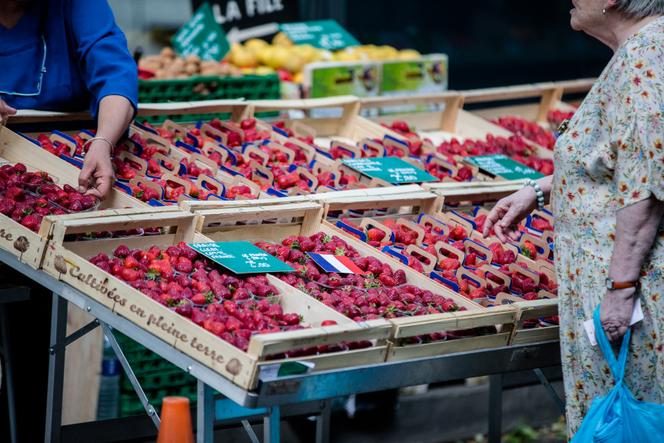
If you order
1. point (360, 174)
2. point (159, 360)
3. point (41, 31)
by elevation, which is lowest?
point (159, 360)

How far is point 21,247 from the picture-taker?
3193 mm

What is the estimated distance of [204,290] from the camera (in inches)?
121

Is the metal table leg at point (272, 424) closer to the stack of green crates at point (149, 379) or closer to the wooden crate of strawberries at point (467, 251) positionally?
the wooden crate of strawberries at point (467, 251)

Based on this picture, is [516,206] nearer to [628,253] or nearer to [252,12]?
[628,253]

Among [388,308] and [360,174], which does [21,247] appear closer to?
[388,308]

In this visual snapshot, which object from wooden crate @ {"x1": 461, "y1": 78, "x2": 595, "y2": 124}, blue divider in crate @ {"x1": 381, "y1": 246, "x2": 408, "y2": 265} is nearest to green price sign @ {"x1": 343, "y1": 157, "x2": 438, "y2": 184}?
blue divider in crate @ {"x1": 381, "y1": 246, "x2": 408, "y2": 265}

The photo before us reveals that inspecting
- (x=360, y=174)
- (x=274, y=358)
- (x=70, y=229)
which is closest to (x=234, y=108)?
(x=360, y=174)

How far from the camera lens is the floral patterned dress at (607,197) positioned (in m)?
2.78

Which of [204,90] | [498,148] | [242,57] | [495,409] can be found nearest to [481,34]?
[242,57]

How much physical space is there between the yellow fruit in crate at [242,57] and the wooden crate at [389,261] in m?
3.03

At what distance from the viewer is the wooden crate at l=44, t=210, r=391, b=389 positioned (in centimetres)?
267

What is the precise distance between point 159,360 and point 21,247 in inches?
76.2

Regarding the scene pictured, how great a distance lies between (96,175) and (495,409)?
2.05 m

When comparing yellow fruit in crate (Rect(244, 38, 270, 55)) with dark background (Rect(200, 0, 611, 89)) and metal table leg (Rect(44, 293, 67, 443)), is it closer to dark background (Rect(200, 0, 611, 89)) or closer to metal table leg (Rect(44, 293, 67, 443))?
dark background (Rect(200, 0, 611, 89))
